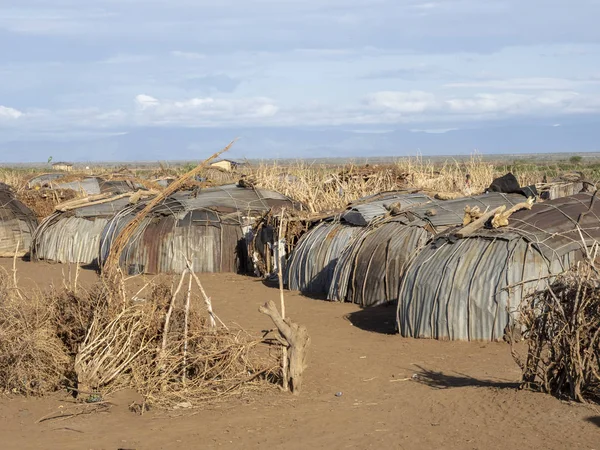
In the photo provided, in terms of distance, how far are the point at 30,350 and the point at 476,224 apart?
20.1 feet

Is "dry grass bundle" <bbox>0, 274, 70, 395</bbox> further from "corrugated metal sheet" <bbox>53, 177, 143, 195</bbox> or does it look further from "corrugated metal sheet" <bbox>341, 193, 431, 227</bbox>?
"corrugated metal sheet" <bbox>53, 177, 143, 195</bbox>

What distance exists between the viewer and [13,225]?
2373cm

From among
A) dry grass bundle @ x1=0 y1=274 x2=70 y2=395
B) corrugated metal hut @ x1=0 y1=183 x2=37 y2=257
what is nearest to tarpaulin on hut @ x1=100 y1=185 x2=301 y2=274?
corrugated metal hut @ x1=0 y1=183 x2=37 y2=257

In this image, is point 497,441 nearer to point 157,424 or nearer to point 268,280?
point 157,424

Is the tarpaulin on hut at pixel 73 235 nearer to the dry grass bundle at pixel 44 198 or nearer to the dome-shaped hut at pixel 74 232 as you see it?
the dome-shaped hut at pixel 74 232

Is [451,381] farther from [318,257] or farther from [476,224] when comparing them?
[318,257]

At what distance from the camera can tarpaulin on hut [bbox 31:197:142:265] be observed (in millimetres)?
21484

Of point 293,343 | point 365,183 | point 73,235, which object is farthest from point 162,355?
point 365,183

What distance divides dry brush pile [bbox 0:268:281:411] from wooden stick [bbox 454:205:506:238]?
371 centimetres

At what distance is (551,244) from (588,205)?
164 cm

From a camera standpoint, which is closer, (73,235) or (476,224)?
(476,224)

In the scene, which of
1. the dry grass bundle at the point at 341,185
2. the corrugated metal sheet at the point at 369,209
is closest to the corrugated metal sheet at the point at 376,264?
the corrugated metal sheet at the point at 369,209

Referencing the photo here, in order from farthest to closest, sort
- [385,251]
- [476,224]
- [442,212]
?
[442,212] < [385,251] < [476,224]

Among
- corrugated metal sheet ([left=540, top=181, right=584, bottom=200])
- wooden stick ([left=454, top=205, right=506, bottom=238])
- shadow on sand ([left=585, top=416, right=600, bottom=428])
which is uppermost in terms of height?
corrugated metal sheet ([left=540, top=181, right=584, bottom=200])
